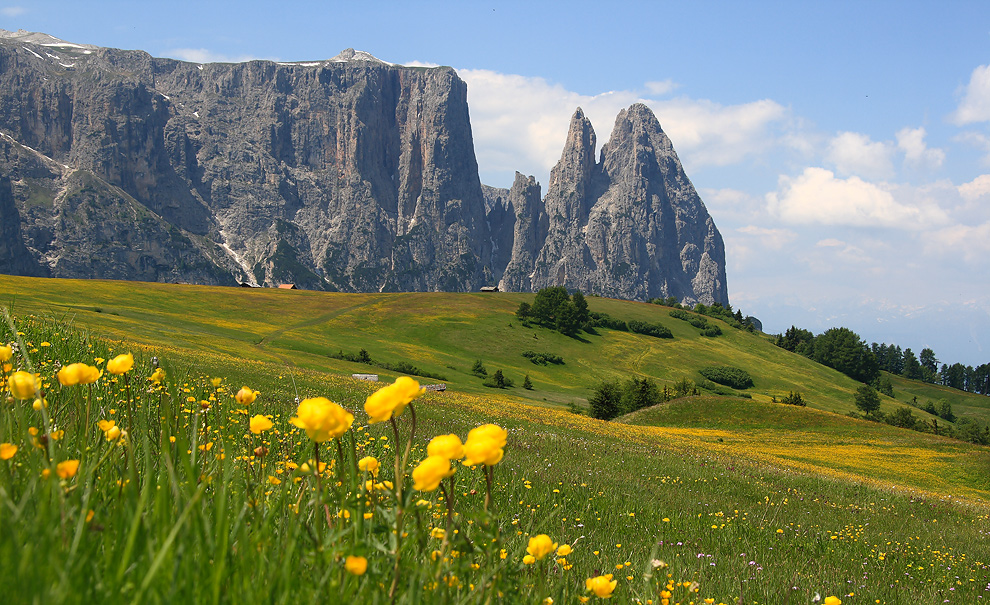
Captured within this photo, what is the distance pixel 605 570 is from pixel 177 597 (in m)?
3.82

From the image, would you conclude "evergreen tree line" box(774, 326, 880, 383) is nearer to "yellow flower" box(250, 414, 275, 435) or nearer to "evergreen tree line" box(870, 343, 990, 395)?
"evergreen tree line" box(870, 343, 990, 395)

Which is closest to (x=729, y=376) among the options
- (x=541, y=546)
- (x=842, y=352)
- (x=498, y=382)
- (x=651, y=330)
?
(x=651, y=330)

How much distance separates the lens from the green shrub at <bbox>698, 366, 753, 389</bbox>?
327 ft

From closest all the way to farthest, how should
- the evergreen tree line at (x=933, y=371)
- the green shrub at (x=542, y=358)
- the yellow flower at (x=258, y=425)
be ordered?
the yellow flower at (x=258, y=425) → the green shrub at (x=542, y=358) → the evergreen tree line at (x=933, y=371)

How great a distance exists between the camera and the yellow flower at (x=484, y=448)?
1.61m

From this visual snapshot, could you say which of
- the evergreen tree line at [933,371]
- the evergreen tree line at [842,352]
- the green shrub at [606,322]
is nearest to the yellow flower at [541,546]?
the green shrub at [606,322]

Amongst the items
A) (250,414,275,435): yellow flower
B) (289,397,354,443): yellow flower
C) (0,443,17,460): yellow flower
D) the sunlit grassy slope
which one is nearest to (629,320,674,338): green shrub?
the sunlit grassy slope

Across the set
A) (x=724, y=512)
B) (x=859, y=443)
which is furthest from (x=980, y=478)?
(x=724, y=512)

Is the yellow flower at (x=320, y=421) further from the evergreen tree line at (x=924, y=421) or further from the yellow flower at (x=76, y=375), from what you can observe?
the evergreen tree line at (x=924, y=421)

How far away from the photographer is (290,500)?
10.0ft

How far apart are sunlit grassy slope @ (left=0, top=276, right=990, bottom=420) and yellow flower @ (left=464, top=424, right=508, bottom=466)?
52557 mm

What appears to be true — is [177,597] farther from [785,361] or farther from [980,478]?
[785,361]

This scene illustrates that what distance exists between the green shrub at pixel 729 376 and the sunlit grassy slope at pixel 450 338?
204 centimetres

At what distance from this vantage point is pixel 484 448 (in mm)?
1638
